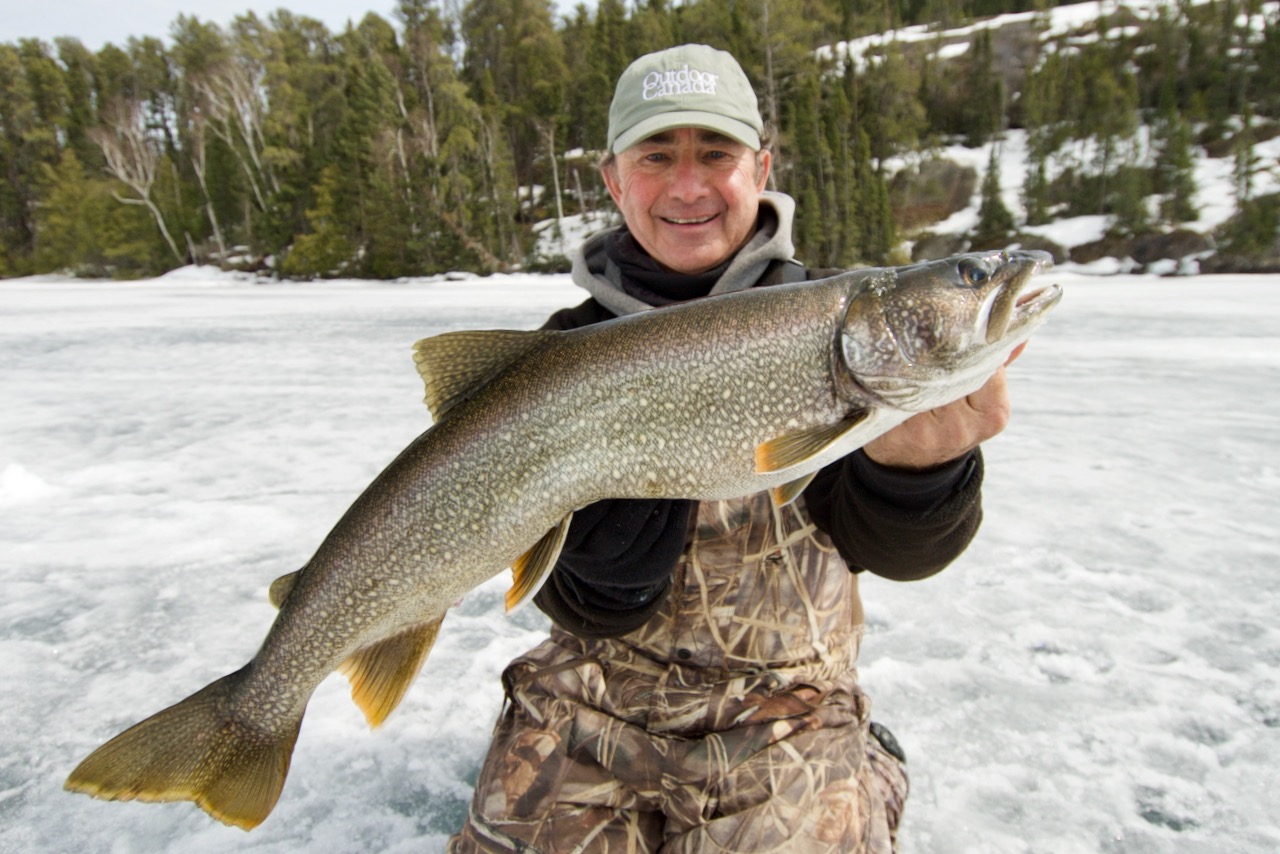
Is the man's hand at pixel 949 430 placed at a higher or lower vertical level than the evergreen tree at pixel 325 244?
lower

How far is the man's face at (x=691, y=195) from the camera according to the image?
260 centimetres

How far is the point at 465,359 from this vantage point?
195 cm

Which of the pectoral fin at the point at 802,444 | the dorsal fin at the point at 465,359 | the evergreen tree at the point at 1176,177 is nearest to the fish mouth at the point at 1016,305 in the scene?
the pectoral fin at the point at 802,444

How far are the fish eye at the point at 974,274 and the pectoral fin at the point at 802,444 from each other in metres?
0.37

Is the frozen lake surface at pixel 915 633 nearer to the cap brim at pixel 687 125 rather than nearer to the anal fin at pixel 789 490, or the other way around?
the anal fin at pixel 789 490

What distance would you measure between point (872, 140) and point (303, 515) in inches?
1770

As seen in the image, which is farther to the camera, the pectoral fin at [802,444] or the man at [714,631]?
the man at [714,631]

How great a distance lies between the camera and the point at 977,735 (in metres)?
2.48

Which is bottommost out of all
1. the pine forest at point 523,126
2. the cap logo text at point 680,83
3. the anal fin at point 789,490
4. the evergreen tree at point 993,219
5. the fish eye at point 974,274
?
the evergreen tree at point 993,219

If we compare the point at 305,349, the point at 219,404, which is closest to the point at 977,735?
the point at 219,404

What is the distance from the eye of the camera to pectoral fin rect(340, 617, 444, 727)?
6.35 feet

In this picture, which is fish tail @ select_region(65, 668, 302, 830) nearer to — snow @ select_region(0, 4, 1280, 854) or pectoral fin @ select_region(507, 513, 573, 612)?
snow @ select_region(0, 4, 1280, 854)

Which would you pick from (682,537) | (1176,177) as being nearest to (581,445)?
(682,537)

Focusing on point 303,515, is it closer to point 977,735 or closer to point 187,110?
point 977,735
